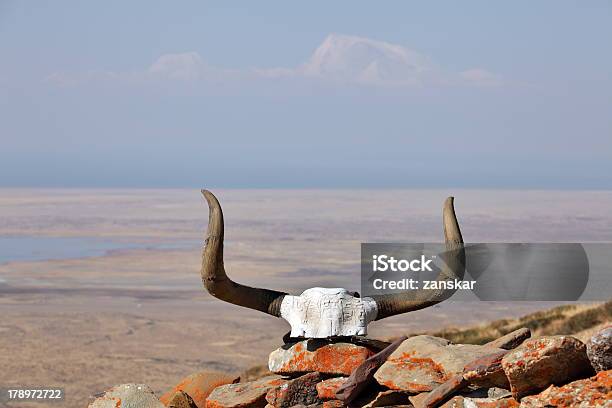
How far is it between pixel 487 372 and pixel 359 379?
4.45ft

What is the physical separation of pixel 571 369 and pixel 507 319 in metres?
30.4

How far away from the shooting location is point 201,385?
11.4 meters

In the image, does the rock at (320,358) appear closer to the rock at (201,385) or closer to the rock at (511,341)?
the rock at (511,341)

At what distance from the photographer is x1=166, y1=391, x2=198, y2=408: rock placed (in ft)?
→ 36.2

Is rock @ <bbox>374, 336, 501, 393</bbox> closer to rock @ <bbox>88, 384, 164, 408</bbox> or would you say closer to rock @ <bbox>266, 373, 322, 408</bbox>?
rock @ <bbox>266, 373, 322, 408</bbox>

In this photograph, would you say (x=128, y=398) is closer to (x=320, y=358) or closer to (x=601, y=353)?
(x=320, y=358)

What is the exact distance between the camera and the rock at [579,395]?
757 centimetres

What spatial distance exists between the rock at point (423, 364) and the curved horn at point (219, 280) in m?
1.30

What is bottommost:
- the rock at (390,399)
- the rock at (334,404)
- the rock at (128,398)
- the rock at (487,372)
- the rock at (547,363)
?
the rock at (128,398)

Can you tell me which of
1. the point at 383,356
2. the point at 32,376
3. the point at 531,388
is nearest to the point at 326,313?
the point at 383,356

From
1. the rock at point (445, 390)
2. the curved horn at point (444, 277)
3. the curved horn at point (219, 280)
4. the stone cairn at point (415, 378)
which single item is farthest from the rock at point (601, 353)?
the curved horn at point (219, 280)

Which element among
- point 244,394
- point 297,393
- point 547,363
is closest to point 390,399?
point 297,393

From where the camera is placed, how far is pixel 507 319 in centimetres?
3791

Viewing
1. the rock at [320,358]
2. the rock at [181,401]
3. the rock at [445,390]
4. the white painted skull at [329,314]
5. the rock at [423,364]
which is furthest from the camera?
the rock at [181,401]
